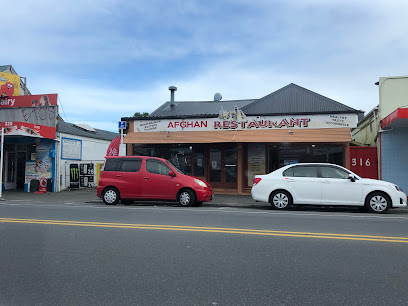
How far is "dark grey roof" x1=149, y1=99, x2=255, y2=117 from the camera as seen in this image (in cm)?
2228

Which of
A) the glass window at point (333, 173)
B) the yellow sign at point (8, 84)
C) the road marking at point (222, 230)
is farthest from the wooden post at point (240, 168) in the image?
the yellow sign at point (8, 84)

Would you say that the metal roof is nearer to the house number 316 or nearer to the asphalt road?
the house number 316

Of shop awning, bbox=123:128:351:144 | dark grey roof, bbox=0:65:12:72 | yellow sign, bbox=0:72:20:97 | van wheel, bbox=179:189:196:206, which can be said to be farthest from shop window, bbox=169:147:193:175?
dark grey roof, bbox=0:65:12:72

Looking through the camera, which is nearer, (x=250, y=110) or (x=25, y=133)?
(x=25, y=133)

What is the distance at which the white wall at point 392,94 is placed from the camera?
13.7 m

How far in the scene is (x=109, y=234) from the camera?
641cm

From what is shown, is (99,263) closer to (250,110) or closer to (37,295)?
(37,295)

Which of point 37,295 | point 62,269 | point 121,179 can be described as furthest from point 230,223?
point 121,179

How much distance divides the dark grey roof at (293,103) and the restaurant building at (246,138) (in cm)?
5

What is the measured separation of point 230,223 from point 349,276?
3727mm

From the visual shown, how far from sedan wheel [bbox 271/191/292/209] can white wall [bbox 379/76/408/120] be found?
6376 millimetres

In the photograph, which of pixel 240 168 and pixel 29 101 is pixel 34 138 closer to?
pixel 29 101

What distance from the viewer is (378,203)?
10.0 meters

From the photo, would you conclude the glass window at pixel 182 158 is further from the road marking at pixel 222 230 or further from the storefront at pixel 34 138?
the road marking at pixel 222 230
